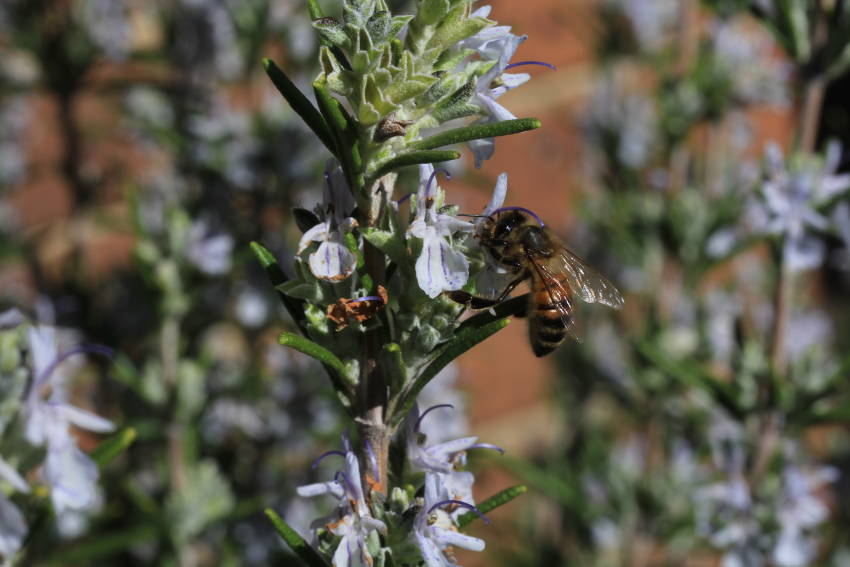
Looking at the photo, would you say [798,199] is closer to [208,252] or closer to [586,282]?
[586,282]

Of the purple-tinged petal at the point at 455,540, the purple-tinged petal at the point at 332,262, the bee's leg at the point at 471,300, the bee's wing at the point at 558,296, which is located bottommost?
the purple-tinged petal at the point at 455,540

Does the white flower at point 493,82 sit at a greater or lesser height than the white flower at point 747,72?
greater

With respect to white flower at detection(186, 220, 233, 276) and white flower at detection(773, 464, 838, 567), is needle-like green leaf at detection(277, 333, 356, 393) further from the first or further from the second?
white flower at detection(773, 464, 838, 567)

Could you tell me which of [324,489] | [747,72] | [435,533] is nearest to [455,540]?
[435,533]

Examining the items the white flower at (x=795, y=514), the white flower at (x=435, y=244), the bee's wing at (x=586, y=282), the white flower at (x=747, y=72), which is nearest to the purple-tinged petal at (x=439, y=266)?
the white flower at (x=435, y=244)

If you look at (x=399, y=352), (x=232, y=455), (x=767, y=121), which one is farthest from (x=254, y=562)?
(x=767, y=121)

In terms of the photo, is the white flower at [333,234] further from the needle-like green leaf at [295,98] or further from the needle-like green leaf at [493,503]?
the needle-like green leaf at [493,503]

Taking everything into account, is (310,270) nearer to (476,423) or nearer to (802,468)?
(802,468)
